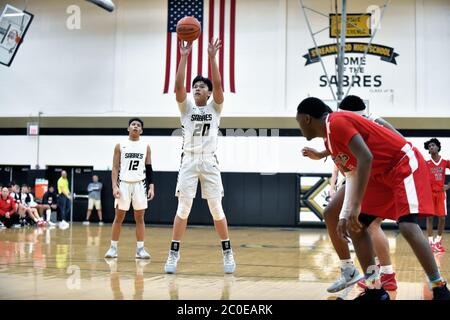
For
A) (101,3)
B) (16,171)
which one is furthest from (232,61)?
(16,171)

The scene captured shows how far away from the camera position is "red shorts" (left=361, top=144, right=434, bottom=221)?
3.96 meters

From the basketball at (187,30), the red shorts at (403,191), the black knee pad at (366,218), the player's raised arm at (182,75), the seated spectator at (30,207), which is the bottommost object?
the seated spectator at (30,207)

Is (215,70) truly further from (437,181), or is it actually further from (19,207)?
(19,207)

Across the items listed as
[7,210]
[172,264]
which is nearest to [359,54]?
[7,210]

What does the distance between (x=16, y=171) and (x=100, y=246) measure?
11662 mm

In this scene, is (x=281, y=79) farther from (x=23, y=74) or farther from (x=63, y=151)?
(x=23, y=74)

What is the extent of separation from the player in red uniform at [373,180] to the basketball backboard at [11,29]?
45.9 ft

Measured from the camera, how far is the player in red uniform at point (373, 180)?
3.81 meters

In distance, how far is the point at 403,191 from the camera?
4.02 metres

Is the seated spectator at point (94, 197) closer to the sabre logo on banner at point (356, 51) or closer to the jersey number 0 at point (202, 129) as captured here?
the sabre logo on banner at point (356, 51)

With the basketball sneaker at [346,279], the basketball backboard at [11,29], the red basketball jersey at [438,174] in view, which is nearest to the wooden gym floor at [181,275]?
the basketball sneaker at [346,279]

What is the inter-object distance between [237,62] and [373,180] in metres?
14.8

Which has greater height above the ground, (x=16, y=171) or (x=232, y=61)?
(x=232, y=61)
